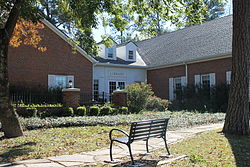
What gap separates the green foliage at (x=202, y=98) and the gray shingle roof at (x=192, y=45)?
2.23 meters

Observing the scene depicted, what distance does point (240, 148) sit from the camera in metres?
7.05

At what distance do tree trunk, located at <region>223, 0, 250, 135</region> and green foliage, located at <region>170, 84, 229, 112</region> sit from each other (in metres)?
9.02

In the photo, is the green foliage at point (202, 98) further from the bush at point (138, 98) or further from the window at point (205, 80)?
the bush at point (138, 98)

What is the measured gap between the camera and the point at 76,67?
66.1 feet

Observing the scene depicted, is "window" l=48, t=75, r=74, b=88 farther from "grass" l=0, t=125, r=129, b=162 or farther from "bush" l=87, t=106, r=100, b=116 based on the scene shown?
"grass" l=0, t=125, r=129, b=162

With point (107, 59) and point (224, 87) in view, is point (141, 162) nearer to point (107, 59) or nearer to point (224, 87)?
point (224, 87)

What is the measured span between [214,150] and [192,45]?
16.6 m

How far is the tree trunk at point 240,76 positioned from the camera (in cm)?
884

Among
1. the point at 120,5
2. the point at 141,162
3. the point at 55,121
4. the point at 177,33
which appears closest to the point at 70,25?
the point at 120,5

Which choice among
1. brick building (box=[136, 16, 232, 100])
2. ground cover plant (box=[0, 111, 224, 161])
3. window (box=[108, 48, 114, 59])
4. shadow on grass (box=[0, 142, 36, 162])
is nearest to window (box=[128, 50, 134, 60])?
brick building (box=[136, 16, 232, 100])

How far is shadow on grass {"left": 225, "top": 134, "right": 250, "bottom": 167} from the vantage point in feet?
19.2

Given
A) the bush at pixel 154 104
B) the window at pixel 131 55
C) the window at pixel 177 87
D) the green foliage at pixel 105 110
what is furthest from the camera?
the window at pixel 131 55

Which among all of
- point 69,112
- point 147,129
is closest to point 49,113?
point 69,112

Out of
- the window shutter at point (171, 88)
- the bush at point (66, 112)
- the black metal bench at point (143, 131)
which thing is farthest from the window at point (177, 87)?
the black metal bench at point (143, 131)
